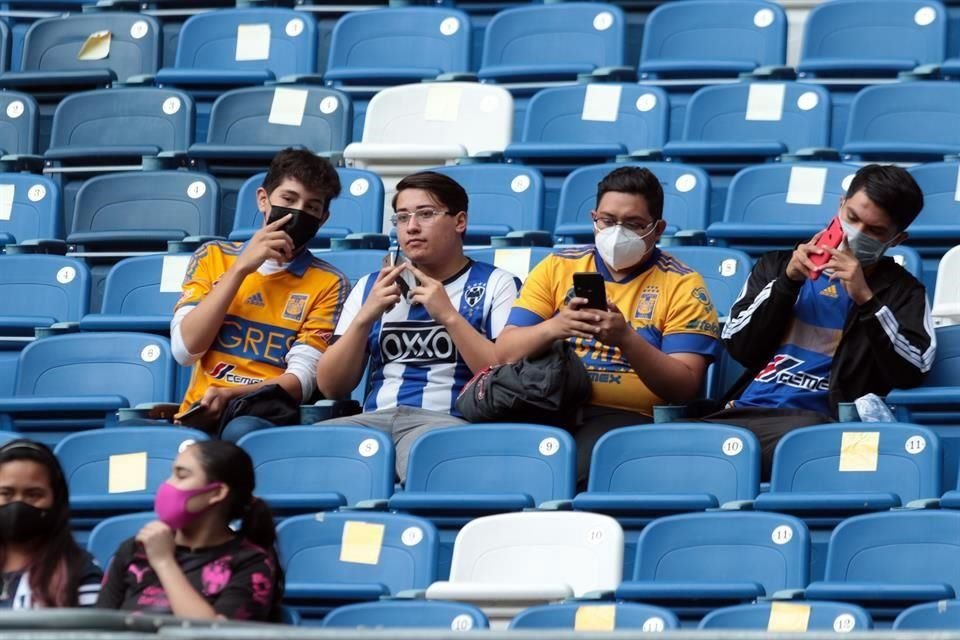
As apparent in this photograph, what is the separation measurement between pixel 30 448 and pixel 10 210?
283cm

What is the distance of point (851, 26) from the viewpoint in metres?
6.43

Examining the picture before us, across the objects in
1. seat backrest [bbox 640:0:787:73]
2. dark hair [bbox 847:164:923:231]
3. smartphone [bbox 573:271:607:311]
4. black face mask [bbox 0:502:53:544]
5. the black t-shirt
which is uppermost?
seat backrest [bbox 640:0:787:73]

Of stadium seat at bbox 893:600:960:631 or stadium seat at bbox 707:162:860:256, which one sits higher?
stadium seat at bbox 707:162:860:256

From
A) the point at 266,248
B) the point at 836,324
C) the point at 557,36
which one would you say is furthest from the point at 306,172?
the point at 557,36

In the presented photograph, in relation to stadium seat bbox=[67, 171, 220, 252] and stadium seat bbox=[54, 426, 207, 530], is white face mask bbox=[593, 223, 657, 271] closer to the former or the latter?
stadium seat bbox=[54, 426, 207, 530]

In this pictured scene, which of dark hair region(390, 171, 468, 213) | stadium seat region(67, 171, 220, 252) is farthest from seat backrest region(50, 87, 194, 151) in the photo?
dark hair region(390, 171, 468, 213)

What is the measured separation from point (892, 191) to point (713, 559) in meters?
1.05

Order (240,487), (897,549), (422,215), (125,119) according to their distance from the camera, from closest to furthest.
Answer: (240,487) → (897,549) → (422,215) → (125,119)

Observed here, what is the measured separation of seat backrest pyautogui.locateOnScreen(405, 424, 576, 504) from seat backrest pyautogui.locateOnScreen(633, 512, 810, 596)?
0.33 meters

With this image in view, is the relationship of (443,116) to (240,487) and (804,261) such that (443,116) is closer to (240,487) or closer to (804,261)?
(804,261)

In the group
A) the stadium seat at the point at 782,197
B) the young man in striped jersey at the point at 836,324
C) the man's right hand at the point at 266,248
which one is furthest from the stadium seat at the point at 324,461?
the stadium seat at the point at 782,197

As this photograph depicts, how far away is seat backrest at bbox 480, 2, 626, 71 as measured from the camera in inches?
260

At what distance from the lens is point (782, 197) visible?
5566mm

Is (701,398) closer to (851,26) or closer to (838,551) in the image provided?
(838,551)
